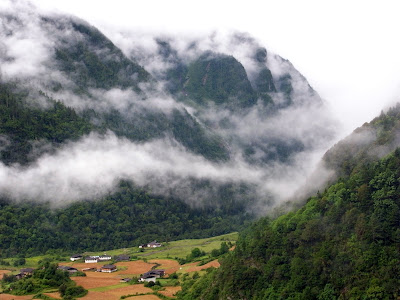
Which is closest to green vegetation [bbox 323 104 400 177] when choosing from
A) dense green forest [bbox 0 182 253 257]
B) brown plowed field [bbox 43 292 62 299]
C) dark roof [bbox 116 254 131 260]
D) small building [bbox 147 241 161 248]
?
brown plowed field [bbox 43 292 62 299]

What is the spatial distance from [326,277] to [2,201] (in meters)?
96.1

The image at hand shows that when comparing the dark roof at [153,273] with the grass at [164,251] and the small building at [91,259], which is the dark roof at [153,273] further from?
the small building at [91,259]

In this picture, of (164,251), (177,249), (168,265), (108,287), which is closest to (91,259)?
(168,265)

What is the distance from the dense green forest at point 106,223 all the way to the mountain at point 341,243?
6582 centimetres

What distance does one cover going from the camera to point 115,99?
189m

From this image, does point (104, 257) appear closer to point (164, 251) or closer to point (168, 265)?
point (164, 251)

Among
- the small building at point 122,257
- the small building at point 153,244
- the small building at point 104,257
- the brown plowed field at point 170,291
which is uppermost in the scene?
the small building at point 104,257

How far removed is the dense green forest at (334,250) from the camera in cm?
4184

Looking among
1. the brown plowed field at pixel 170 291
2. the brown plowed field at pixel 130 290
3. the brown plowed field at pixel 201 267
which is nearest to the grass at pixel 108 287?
the brown plowed field at pixel 130 290

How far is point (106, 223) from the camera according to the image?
429 ft

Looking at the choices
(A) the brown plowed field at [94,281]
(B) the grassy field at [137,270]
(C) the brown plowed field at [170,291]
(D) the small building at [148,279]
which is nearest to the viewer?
(C) the brown plowed field at [170,291]

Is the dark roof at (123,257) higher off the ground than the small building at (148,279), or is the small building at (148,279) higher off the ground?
the dark roof at (123,257)

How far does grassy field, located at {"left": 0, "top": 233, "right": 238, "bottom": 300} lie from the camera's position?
236ft

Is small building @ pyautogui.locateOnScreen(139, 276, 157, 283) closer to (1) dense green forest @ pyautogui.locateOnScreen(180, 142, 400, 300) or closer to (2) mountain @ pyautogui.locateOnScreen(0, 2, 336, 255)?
(1) dense green forest @ pyautogui.locateOnScreen(180, 142, 400, 300)
